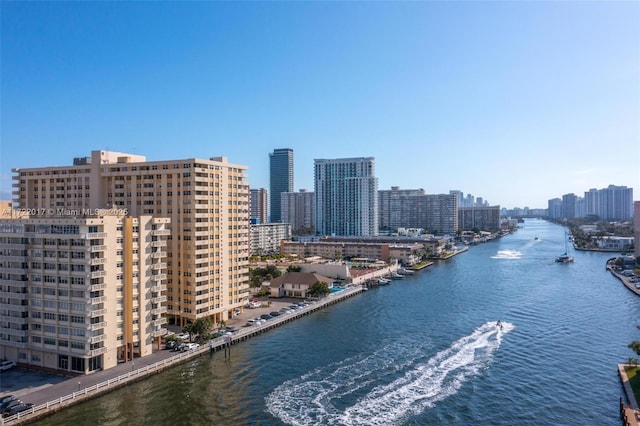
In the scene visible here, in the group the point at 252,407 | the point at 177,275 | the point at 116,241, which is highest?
the point at 116,241

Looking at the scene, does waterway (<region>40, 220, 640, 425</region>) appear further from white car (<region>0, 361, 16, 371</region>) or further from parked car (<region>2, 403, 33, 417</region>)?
white car (<region>0, 361, 16, 371</region>)

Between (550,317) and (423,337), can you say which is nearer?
(423,337)

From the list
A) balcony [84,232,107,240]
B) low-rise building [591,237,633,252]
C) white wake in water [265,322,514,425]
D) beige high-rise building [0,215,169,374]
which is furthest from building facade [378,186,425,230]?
balcony [84,232,107,240]

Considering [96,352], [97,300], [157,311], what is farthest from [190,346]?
[97,300]

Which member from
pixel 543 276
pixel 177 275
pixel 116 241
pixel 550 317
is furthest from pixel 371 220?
pixel 116 241

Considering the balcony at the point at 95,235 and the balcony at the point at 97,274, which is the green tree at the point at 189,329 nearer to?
the balcony at the point at 97,274

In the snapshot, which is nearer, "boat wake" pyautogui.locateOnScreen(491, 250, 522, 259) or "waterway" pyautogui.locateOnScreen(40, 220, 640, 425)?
"waterway" pyautogui.locateOnScreen(40, 220, 640, 425)

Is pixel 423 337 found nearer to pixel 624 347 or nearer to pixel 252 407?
pixel 624 347
